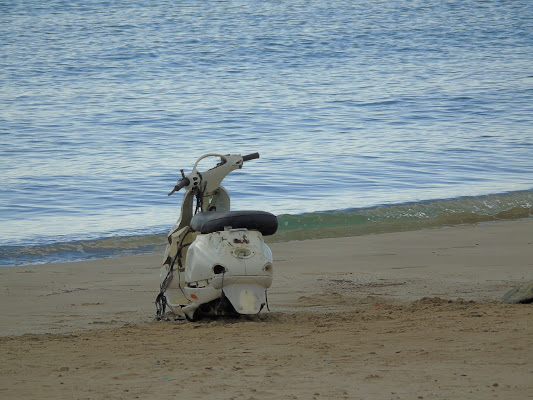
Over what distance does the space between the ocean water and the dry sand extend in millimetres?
2200

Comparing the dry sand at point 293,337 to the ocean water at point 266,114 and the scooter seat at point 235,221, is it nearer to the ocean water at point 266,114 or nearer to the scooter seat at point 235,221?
the scooter seat at point 235,221

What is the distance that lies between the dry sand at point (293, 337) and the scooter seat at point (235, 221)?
2.00ft

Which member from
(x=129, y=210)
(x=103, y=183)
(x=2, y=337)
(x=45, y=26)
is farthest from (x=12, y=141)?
(x=45, y=26)

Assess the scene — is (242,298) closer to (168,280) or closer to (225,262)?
(225,262)

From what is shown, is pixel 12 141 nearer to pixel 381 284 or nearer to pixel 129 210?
pixel 129 210

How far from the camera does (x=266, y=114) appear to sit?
20391 mm

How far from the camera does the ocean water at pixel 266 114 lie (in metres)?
11.4

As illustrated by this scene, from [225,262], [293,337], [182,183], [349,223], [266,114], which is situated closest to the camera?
[293,337]

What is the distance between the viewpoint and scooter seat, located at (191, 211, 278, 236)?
17.9 feet

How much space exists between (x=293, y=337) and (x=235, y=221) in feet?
2.73

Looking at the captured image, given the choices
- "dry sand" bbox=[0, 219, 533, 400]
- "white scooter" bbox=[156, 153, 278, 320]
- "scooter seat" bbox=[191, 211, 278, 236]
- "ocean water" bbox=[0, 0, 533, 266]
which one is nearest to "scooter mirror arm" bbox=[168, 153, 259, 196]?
"white scooter" bbox=[156, 153, 278, 320]

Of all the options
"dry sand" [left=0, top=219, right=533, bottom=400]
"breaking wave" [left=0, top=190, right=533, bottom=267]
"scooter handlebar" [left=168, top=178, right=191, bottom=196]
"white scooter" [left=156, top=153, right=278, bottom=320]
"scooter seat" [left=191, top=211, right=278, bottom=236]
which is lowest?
"breaking wave" [left=0, top=190, right=533, bottom=267]

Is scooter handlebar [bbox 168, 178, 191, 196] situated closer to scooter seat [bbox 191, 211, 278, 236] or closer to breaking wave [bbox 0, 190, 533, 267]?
scooter seat [bbox 191, 211, 278, 236]

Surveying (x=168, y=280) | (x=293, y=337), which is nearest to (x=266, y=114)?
(x=168, y=280)
